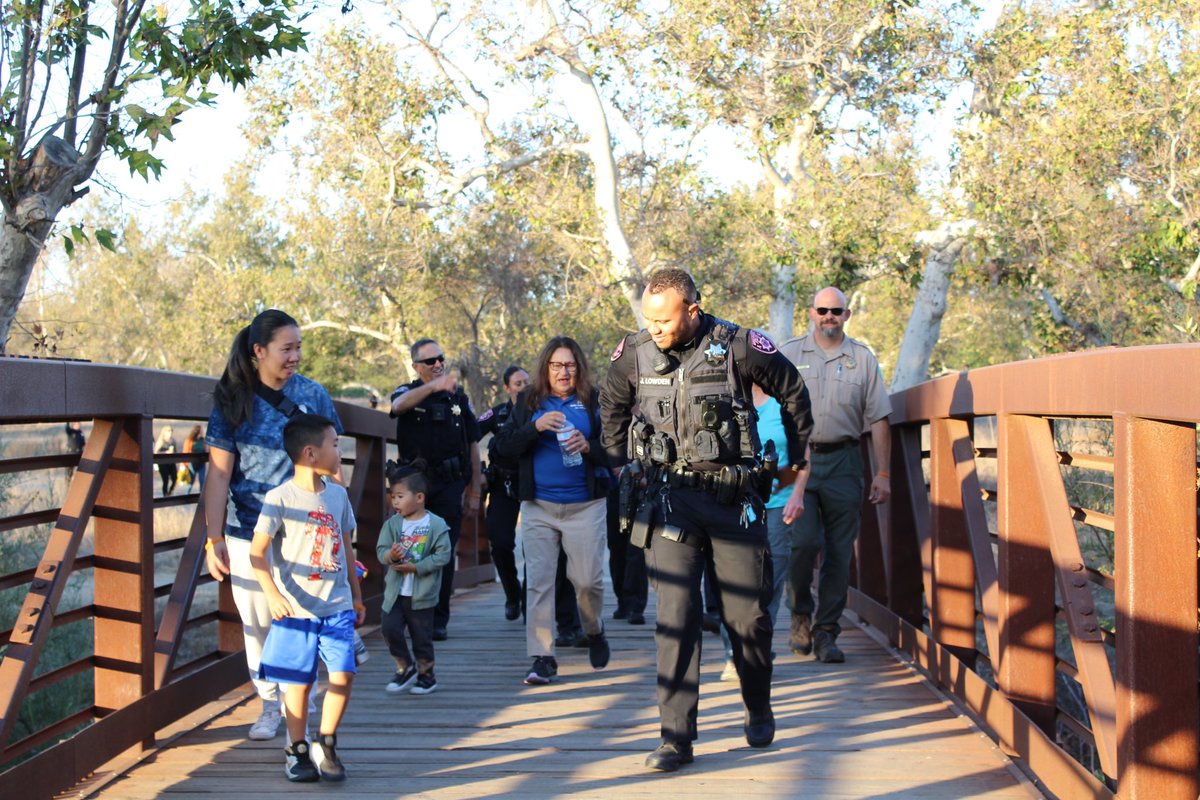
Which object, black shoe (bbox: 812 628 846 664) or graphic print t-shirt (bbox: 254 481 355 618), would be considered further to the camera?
black shoe (bbox: 812 628 846 664)

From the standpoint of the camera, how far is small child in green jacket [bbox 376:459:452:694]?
6008 millimetres

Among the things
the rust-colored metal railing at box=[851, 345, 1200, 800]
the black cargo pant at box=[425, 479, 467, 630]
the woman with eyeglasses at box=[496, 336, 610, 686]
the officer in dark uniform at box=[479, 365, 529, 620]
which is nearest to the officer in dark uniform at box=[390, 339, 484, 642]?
the black cargo pant at box=[425, 479, 467, 630]

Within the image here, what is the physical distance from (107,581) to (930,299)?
1626 cm

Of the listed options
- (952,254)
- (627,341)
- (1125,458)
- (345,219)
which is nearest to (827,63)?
(952,254)

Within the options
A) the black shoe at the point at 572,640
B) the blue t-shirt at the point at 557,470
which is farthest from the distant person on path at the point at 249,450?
the black shoe at the point at 572,640

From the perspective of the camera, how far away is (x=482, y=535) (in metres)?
12.0

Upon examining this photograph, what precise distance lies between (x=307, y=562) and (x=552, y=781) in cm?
105

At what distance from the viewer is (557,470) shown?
624cm

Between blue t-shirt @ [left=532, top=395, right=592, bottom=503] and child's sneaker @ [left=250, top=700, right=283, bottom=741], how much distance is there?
1713mm

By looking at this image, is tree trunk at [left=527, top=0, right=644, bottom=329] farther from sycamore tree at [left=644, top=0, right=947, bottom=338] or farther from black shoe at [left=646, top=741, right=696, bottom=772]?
black shoe at [left=646, top=741, right=696, bottom=772]

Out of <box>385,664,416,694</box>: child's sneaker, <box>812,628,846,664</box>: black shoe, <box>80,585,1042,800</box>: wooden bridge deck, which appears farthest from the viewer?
<box>812,628,846,664</box>: black shoe

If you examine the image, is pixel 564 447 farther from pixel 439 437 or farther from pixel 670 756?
pixel 670 756

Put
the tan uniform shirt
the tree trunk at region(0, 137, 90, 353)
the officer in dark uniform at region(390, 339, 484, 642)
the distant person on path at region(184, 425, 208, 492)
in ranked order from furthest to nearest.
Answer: the officer in dark uniform at region(390, 339, 484, 642), the tan uniform shirt, the distant person on path at region(184, 425, 208, 492), the tree trunk at region(0, 137, 90, 353)

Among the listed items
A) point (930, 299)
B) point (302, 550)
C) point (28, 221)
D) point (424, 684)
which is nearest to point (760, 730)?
point (302, 550)
